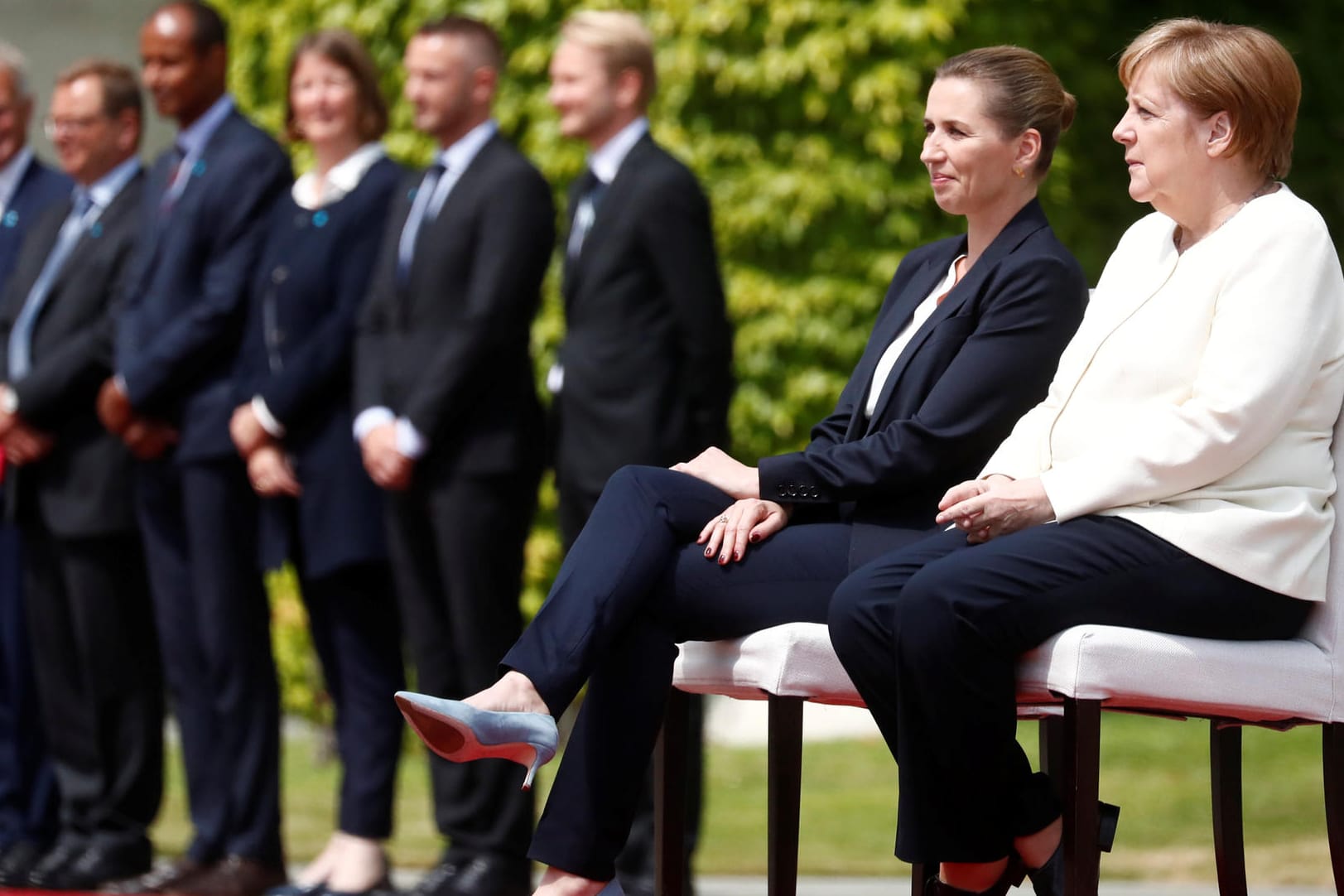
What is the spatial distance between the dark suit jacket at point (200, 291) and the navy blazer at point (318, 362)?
7 cm

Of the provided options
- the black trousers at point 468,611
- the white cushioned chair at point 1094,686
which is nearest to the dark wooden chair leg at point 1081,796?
the white cushioned chair at point 1094,686

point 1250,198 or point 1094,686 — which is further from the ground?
point 1250,198

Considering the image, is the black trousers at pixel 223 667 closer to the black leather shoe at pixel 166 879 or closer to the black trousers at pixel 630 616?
the black leather shoe at pixel 166 879

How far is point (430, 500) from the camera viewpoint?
4680 mm

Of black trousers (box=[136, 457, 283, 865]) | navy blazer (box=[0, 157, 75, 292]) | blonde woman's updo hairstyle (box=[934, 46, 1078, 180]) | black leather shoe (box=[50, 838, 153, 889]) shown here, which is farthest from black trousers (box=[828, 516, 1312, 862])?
navy blazer (box=[0, 157, 75, 292])

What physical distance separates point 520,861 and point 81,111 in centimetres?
255

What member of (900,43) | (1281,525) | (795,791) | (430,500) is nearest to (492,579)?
(430,500)

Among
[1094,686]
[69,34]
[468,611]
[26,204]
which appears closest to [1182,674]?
[1094,686]

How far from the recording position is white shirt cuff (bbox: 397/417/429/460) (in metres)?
4.58

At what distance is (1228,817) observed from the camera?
346 cm

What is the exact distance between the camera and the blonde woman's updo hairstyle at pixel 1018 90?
3395 mm

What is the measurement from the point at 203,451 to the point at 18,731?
121cm

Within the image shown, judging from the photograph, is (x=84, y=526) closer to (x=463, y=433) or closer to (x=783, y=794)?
(x=463, y=433)

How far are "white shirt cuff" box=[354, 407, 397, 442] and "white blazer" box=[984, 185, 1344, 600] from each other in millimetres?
2060
